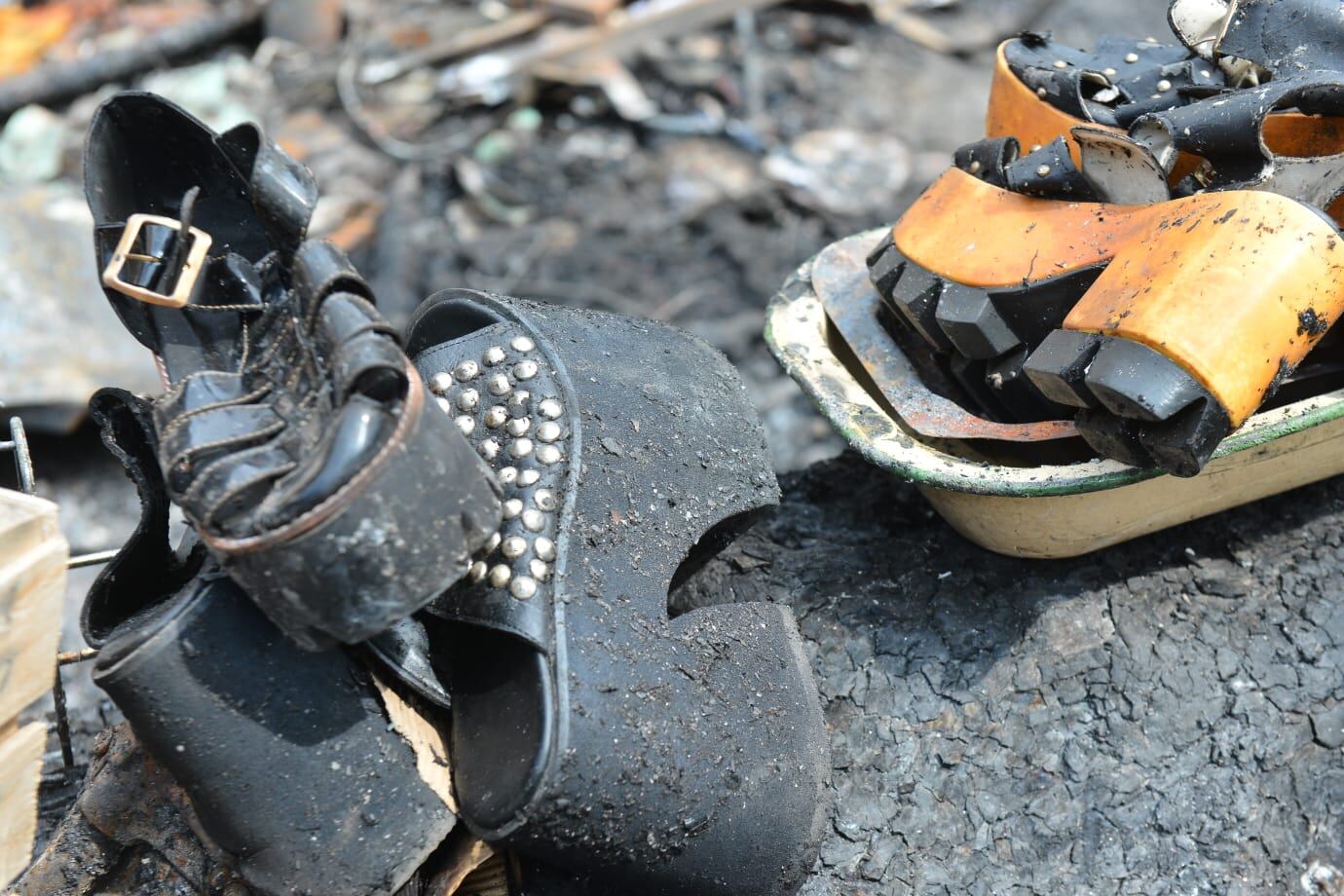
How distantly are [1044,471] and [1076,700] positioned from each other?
0.36 meters

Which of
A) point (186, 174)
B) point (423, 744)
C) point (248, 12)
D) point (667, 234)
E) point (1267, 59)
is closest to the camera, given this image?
point (423, 744)

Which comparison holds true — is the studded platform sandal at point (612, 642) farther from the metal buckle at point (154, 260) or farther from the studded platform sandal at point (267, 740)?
the metal buckle at point (154, 260)

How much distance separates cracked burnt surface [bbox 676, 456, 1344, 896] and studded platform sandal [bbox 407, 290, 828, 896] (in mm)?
207

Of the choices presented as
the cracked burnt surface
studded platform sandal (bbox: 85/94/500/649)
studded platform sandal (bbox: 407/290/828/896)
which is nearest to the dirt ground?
the cracked burnt surface

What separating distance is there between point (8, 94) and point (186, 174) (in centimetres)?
464

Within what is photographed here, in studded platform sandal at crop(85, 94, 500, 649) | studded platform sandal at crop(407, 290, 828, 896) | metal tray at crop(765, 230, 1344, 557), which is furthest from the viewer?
metal tray at crop(765, 230, 1344, 557)

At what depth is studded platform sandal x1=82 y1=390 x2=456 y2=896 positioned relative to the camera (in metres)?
1.10

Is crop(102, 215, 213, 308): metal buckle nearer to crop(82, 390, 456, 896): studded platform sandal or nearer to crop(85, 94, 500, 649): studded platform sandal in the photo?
crop(85, 94, 500, 649): studded platform sandal

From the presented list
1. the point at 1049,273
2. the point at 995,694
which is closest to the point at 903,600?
the point at 995,694

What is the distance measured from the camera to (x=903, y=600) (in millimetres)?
1649

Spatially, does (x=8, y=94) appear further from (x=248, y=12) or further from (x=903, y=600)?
(x=903, y=600)

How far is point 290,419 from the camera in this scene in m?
1.09

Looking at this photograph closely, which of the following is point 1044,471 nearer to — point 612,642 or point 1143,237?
point 1143,237

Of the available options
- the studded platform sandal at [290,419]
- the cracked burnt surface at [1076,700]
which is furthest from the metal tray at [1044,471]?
the studded platform sandal at [290,419]
